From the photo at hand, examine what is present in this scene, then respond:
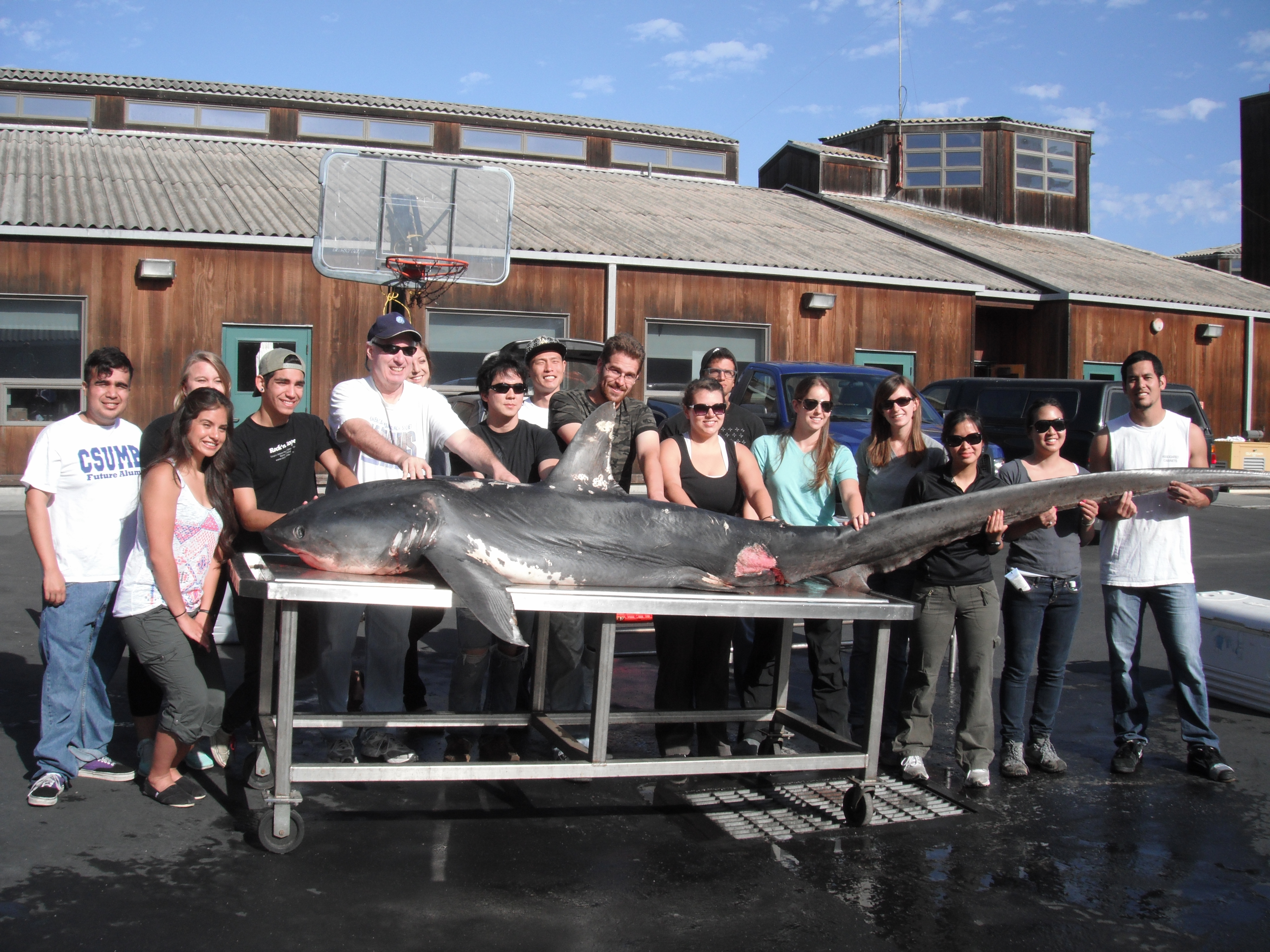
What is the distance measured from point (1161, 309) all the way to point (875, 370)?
1436 cm

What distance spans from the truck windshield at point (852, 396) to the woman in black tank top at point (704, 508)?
23.2ft

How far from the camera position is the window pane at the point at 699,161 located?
27.3m

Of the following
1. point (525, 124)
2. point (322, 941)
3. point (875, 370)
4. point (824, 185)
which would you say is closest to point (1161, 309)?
point (824, 185)

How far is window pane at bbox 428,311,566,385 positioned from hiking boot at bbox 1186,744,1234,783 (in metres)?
13.1

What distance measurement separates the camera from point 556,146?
25922 millimetres

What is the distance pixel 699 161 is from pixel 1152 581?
24.2m

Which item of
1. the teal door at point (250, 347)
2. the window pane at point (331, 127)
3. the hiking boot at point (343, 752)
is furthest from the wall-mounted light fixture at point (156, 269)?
the hiking boot at point (343, 752)

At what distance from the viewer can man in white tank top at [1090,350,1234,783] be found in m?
5.12

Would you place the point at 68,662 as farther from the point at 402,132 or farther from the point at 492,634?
the point at 402,132

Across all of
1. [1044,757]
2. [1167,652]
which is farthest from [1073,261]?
[1044,757]

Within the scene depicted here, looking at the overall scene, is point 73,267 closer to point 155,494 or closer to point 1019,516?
point 155,494

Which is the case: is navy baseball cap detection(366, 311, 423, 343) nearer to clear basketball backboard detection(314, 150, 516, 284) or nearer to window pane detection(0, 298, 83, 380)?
clear basketball backboard detection(314, 150, 516, 284)

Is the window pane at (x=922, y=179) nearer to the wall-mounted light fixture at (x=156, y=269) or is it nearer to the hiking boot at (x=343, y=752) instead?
the wall-mounted light fixture at (x=156, y=269)

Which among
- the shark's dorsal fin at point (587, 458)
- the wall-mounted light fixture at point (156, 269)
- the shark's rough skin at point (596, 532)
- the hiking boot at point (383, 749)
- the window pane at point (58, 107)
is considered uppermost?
the window pane at point (58, 107)
